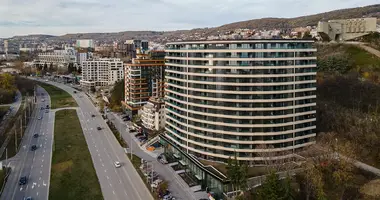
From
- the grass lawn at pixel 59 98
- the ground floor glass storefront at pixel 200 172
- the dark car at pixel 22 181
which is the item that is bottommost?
the dark car at pixel 22 181

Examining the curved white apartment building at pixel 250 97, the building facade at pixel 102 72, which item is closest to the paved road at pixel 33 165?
the curved white apartment building at pixel 250 97

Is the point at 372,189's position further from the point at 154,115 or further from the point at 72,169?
the point at 154,115

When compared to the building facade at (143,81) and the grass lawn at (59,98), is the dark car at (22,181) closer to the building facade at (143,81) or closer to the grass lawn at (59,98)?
the building facade at (143,81)

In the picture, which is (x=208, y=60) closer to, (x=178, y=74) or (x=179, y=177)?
(x=178, y=74)

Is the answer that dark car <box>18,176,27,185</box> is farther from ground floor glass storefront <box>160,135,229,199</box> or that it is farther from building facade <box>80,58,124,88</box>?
building facade <box>80,58,124,88</box>

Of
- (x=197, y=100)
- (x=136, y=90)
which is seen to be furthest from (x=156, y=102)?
(x=197, y=100)

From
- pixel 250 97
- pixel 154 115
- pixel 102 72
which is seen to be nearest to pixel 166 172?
pixel 250 97
